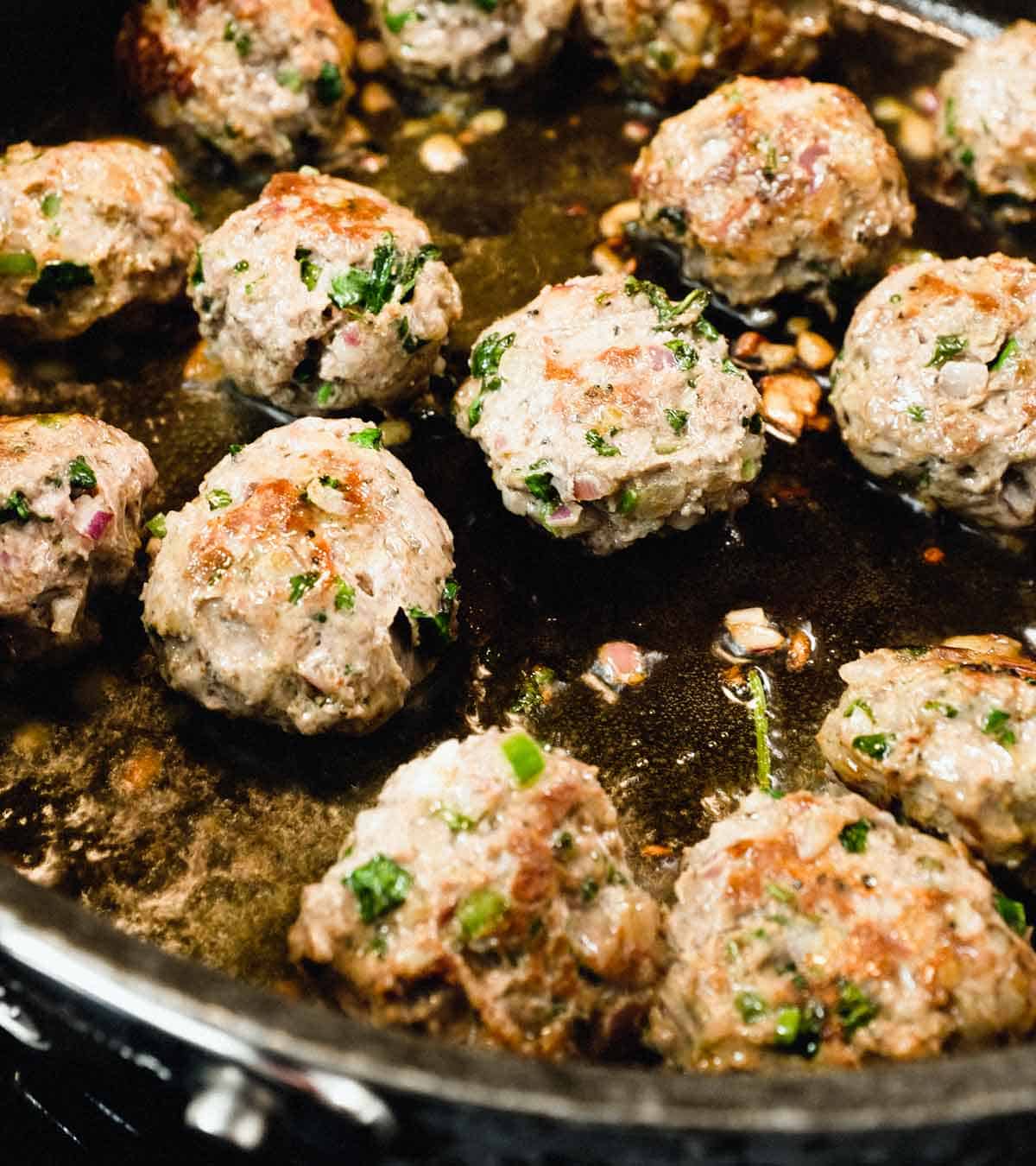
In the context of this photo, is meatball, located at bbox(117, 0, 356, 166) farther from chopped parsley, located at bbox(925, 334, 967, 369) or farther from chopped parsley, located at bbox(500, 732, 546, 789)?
chopped parsley, located at bbox(500, 732, 546, 789)

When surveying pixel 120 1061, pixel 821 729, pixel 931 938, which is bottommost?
pixel 821 729

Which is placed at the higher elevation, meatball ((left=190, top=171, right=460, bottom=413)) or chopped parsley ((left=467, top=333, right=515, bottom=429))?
meatball ((left=190, top=171, right=460, bottom=413))

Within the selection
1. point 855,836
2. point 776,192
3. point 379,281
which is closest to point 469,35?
point 776,192

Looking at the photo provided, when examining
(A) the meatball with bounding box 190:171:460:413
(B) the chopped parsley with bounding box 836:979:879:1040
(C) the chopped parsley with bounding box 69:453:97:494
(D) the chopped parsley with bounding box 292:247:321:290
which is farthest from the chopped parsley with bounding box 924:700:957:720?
(C) the chopped parsley with bounding box 69:453:97:494

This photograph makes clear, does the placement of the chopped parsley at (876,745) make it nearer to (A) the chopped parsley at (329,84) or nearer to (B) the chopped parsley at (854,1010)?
(B) the chopped parsley at (854,1010)

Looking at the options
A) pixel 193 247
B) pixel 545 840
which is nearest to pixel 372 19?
pixel 193 247

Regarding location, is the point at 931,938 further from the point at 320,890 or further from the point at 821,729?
the point at 320,890
